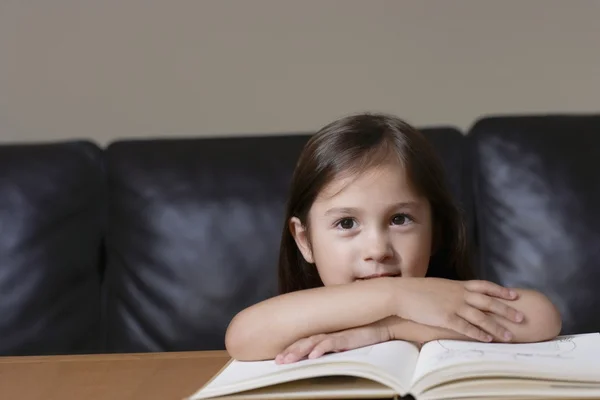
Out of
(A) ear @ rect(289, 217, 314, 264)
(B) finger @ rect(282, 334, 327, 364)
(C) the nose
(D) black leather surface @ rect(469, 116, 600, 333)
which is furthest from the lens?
(D) black leather surface @ rect(469, 116, 600, 333)

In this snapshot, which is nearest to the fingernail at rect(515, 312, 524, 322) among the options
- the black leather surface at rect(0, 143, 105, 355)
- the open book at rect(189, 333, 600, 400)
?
the open book at rect(189, 333, 600, 400)

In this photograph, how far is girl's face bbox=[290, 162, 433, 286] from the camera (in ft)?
3.95

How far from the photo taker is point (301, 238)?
1.38m

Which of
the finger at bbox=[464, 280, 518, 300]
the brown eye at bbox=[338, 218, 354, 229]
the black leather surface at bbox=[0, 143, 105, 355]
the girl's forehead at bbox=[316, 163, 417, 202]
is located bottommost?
the black leather surface at bbox=[0, 143, 105, 355]

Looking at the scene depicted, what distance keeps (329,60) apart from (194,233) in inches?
26.6

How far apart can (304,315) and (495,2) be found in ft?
4.75

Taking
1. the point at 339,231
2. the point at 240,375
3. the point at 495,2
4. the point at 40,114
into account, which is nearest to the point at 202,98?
the point at 40,114

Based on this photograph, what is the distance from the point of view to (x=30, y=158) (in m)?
1.88

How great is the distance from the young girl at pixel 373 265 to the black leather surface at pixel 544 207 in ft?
1.28

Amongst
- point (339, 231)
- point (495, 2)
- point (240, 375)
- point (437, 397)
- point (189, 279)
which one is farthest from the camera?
point (495, 2)

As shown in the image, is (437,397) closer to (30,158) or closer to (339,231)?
(339,231)

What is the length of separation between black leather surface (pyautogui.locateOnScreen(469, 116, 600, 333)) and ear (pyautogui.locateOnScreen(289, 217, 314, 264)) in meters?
0.57

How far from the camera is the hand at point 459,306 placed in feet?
3.36

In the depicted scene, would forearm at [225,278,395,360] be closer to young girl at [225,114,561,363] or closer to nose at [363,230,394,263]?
young girl at [225,114,561,363]
